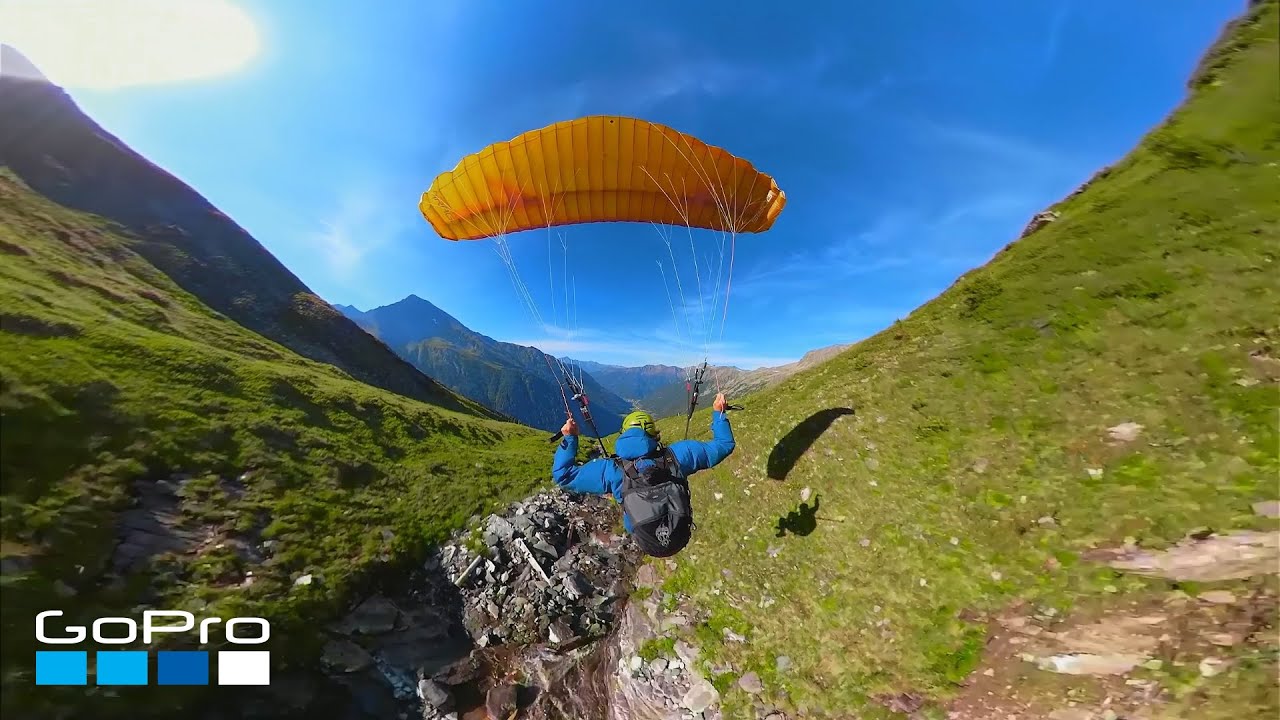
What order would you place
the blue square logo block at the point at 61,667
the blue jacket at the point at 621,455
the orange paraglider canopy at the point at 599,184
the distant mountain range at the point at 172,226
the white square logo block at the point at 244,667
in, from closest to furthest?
the blue square logo block at the point at 61,667 < the blue jacket at the point at 621,455 < the white square logo block at the point at 244,667 < the orange paraglider canopy at the point at 599,184 < the distant mountain range at the point at 172,226

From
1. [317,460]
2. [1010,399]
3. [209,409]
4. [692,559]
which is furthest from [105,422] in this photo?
[1010,399]

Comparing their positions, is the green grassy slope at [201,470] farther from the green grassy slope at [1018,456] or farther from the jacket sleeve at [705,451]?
the green grassy slope at [1018,456]

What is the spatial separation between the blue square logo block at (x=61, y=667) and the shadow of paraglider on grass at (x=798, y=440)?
14900 mm

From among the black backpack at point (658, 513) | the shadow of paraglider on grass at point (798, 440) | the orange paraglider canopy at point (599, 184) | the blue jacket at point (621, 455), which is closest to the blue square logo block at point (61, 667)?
the blue jacket at point (621, 455)

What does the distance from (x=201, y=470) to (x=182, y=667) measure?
26.9 ft

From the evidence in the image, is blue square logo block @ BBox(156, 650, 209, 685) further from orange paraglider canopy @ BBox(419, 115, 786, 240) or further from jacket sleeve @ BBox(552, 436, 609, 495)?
orange paraglider canopy @ BBox(419, 115, 786, 240)

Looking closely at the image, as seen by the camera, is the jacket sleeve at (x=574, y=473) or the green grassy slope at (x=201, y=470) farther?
the green grassy slope at (x=201, y=470)

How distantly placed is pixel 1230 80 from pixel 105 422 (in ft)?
147

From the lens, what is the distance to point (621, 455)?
9.17 metres

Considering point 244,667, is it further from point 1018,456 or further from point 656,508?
point 1018,456

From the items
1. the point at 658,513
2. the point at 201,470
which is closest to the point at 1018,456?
the point at 658,513

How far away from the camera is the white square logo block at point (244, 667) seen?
30.2 ft

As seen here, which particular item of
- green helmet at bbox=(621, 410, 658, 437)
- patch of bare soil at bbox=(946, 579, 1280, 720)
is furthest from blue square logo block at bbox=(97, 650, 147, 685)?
patch of bare soil at bbox=(946, 579, 1280, 720)

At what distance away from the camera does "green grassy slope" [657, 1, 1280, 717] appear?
8219mm
